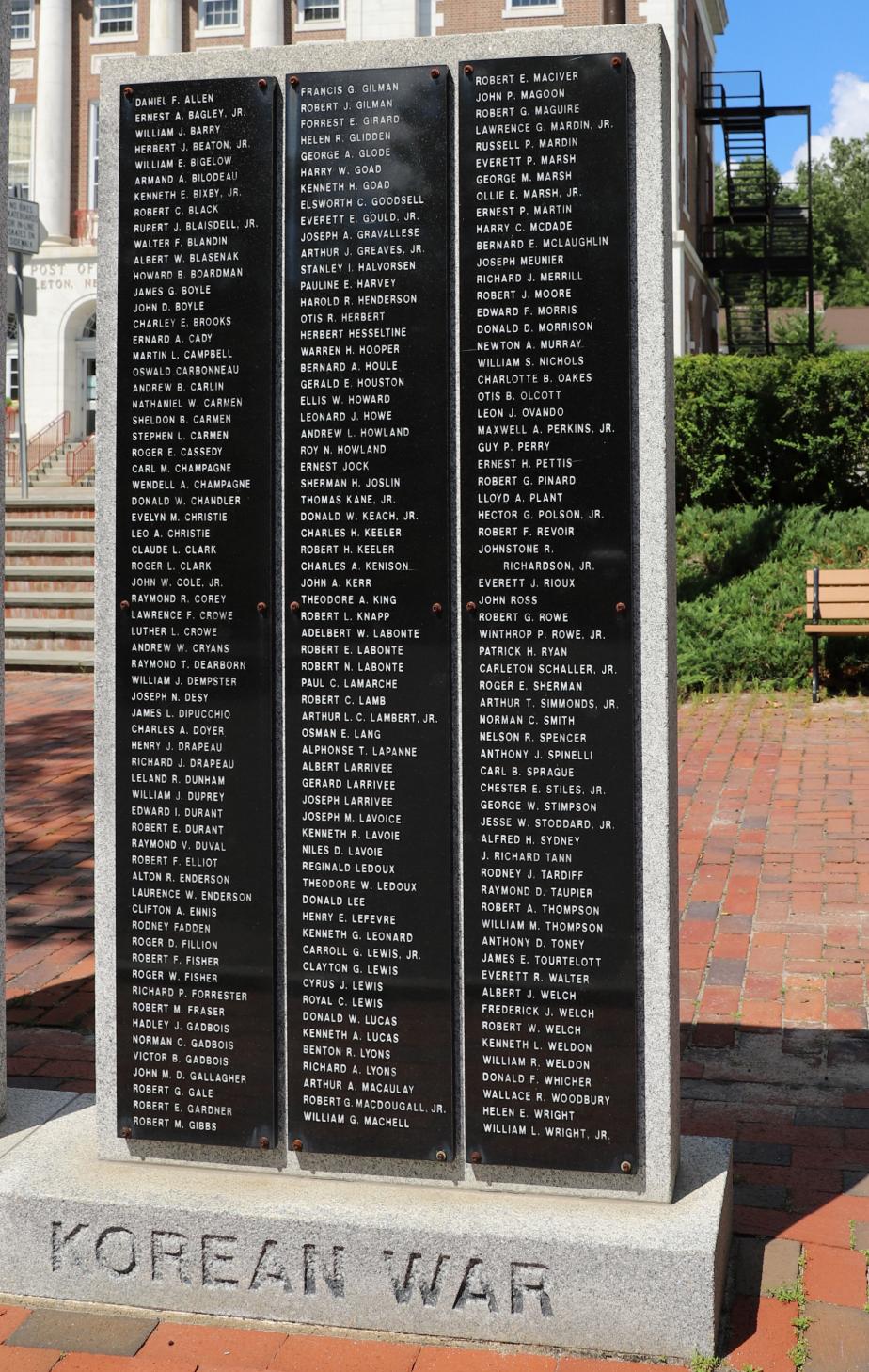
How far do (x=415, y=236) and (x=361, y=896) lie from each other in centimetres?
151

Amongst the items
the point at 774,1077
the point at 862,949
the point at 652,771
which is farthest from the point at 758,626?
the point at 652,771

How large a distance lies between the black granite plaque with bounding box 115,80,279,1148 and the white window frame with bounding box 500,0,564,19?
2458 centimetres

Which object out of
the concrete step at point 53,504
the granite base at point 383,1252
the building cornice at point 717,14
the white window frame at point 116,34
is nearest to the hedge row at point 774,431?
the concrete step at point 53,504

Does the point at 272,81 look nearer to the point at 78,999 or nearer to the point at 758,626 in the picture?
the point at 78,999

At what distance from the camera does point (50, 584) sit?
1449cm

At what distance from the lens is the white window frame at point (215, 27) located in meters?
27.9

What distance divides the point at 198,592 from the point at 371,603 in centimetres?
42

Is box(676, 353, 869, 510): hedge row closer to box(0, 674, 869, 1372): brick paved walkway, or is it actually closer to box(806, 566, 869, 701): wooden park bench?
box(806, 566, 869, 701): wooden park bench

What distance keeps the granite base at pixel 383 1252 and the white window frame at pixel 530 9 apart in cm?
2567

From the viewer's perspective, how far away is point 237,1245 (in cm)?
302

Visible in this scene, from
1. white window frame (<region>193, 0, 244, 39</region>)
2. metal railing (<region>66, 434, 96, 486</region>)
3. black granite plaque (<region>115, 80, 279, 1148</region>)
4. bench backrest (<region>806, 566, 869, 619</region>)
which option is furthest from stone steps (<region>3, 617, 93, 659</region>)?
white window frame (<region>193, 0, 244, 39</region>)

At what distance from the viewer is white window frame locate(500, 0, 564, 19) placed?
2500 centimetres

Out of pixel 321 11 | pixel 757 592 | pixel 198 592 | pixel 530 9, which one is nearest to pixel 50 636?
pixel 757 592

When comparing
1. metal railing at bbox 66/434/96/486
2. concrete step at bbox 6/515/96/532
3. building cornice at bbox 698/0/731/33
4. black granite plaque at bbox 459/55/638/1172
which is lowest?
black granite plaque at bbox 459/55/638/1172
